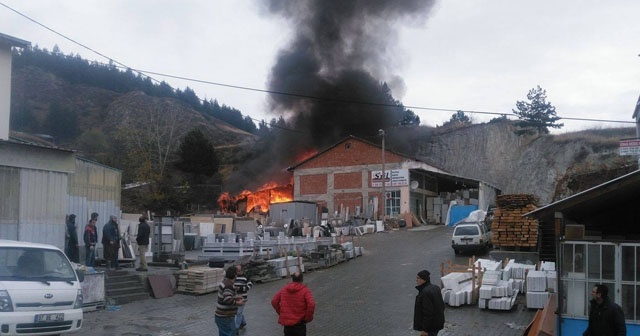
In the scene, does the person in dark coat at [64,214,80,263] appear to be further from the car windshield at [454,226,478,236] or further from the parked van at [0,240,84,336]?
the car windshield at [454,226,478,236]

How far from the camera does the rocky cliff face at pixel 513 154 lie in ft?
179

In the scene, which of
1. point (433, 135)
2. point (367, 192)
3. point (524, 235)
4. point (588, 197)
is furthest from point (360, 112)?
point (588, 197)

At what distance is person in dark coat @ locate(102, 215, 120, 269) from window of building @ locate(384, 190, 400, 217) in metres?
30.2

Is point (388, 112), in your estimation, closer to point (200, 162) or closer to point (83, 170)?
point (200, 162)

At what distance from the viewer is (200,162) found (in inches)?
2322

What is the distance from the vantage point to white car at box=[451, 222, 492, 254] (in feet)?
80.8

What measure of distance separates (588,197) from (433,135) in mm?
59734

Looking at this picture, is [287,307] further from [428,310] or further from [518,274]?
[518,274]

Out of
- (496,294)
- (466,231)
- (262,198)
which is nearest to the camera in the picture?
(496,294)

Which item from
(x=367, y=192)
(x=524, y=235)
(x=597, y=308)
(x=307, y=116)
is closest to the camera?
(x=597, y=308)

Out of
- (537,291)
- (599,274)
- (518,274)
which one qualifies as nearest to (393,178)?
(518,274)

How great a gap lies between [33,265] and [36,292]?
784 mm

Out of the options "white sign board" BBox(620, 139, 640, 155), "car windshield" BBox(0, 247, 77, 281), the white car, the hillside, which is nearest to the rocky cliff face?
the hillside

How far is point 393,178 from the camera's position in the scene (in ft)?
146
